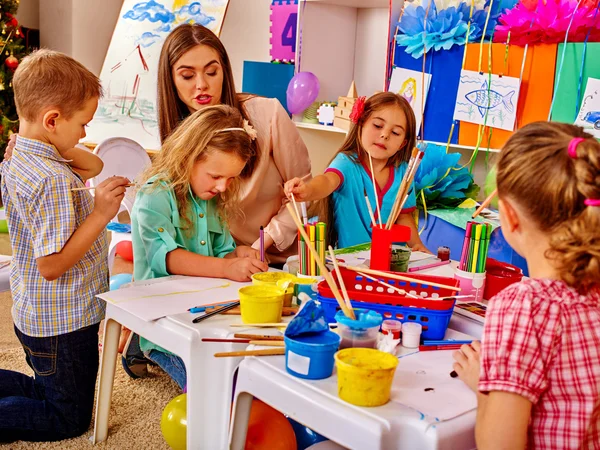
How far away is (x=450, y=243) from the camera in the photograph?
8.39ft

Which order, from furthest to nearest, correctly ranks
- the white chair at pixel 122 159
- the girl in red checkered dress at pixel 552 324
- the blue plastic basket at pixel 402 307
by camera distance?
the white chair at pixel 122 159, the blue plastic basket at pixel 402 307, the girl in red checkered dress at pixel 552 324

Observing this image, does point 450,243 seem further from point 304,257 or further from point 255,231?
point 304,257

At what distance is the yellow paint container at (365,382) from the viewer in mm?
923

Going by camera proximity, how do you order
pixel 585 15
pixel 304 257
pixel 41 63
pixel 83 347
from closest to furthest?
pixel 304 257
pixel 41 63
pixel 83 347
pixel 585 15

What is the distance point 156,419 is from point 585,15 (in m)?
2.02

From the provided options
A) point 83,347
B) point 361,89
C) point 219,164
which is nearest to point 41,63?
point 219,164

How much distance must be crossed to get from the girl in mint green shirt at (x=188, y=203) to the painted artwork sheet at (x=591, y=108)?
1329 mm

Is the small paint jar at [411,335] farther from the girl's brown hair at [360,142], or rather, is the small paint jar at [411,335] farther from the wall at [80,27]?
the wall at [80,27]

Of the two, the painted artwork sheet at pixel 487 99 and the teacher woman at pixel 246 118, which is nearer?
the teacher woman at pixel 246 118

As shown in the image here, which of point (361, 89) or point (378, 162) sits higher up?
point (361, 89)

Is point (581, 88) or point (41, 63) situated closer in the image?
point (41, 63)

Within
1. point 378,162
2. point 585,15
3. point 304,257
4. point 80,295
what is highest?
point 585,15

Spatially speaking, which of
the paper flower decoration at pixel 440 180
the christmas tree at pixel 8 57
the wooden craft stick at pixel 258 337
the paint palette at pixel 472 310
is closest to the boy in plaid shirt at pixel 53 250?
the wooden craft stick at pixel 258 337

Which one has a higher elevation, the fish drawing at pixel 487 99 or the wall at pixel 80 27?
the wall at pixel 80 27
